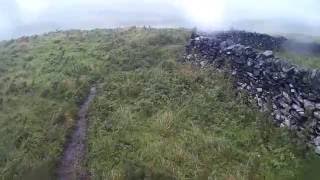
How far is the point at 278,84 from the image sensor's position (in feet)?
57.3

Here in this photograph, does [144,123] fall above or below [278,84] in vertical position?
below

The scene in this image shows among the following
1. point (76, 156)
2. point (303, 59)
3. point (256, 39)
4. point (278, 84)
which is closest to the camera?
point (76, 156)

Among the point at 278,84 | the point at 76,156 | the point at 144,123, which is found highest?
the point at 278,84

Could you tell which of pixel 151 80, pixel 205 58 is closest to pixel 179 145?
pixel 151 80

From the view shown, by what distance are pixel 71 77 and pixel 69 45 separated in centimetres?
960

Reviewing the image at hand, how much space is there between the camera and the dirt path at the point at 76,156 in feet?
52.3

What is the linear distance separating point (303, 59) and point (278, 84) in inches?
249

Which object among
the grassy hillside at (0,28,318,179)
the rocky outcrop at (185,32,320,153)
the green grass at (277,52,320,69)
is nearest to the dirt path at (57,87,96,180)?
the grassy hillside at (0,28,318,179)

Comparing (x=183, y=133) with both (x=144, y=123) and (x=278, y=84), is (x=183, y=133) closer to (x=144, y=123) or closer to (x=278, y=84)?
(x=144, y=123)

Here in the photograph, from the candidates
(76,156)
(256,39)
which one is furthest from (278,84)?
(256,39)

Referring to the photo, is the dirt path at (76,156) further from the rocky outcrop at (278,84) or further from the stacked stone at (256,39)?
the stacked stone at (256,39)

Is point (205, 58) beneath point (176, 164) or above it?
above

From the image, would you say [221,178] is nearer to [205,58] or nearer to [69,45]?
[205,58]

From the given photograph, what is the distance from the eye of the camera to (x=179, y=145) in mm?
16344
